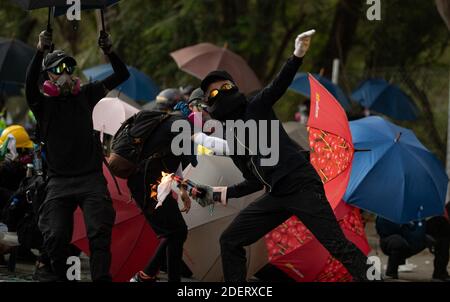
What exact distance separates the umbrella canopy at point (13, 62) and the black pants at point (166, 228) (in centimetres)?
555

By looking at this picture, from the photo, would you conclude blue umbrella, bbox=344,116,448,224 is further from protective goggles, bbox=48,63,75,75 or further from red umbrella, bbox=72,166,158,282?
protective goggles, bbox=48,63,75,75

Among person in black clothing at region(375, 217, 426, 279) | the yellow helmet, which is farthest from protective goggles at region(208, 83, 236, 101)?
person in black clothing at region(375, 217, 426, 279)

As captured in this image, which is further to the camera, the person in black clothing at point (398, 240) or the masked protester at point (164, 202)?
the person in black clothing at point (398, 240)

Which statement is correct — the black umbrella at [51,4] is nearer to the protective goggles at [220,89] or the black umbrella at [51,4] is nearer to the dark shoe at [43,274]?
the protective goggles at [220,89]

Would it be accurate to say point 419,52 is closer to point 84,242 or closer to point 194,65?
point 194,65

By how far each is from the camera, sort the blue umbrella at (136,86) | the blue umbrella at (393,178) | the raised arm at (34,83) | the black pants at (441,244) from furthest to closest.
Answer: the blue umbrella at (136,86)
the black pants at (441,244)
the blue umbrella at (393,178)
the raised arm at (34,83)

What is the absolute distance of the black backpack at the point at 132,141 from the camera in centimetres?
818

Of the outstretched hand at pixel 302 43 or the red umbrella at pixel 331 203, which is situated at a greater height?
the outstretched hand at pixel 302 43

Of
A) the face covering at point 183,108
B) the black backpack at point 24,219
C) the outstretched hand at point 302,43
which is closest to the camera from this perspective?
the outstretched hand at point 302,43

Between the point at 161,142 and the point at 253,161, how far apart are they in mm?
1019

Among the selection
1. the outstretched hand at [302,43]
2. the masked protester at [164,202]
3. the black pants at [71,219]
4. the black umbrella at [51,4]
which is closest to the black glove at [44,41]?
the black umbrella at [51,4]

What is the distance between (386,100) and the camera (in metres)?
16.2

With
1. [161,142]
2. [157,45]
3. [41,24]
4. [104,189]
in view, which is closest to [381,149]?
[161,142]
